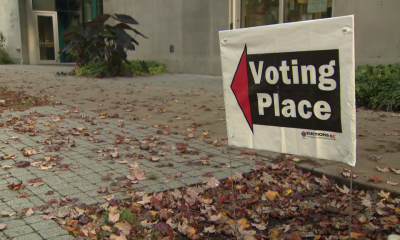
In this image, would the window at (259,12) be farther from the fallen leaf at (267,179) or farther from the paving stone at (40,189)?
the paving stone at (40,189)

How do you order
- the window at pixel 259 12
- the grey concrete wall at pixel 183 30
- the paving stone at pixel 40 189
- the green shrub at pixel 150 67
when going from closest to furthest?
the paving stone at pixel 40 189, the window at pixel 259 12, the grey concrete wall at pixel 183 30, the green shrub at pixel 150 67

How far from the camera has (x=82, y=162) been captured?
4.62 meters

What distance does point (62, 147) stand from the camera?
5.24 m

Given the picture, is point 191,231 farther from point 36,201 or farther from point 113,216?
point 36,201

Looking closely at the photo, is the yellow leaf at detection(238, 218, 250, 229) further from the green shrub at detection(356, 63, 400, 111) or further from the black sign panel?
the green shrub at detection(356, 63, 400, 111)

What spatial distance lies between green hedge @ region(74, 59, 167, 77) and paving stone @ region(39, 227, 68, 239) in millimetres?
12530

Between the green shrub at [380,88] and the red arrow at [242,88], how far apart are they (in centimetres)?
559

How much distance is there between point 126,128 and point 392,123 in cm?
449

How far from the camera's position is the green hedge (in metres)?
15.2

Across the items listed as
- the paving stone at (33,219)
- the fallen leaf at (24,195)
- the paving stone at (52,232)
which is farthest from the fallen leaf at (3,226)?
the fallen leaf at (24,195)

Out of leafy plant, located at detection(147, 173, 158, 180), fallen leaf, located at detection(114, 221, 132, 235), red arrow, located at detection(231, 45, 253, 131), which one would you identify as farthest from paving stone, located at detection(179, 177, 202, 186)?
red arrow, located at detection(231, 45, 253, 131)

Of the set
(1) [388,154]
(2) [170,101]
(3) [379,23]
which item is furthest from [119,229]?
(3) [379,23]

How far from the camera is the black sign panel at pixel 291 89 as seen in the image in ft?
8.41

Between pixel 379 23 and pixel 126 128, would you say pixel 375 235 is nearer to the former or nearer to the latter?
pixel 126 128
